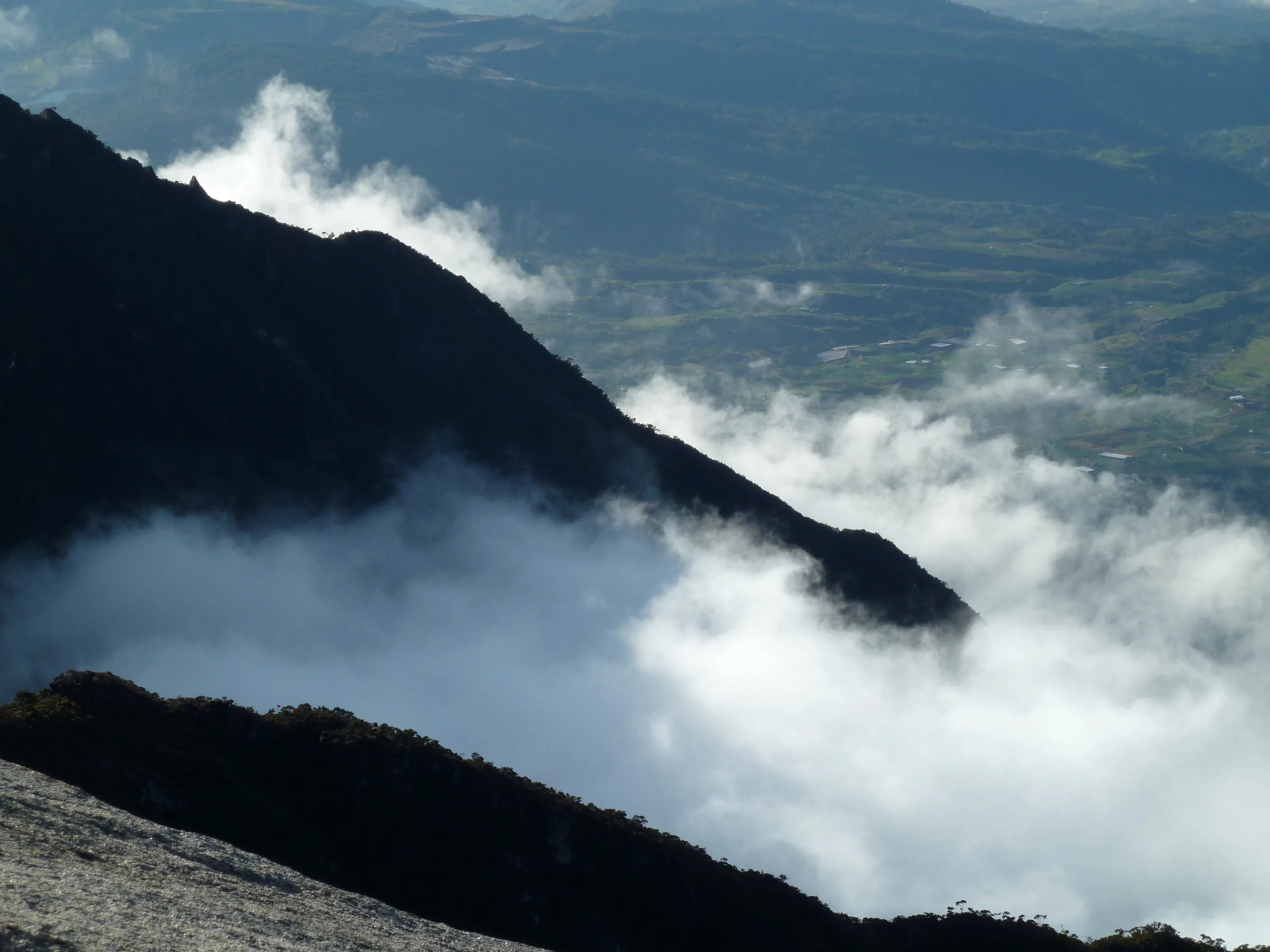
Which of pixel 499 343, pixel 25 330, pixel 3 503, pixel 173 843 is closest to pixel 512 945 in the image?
pixel 173 843

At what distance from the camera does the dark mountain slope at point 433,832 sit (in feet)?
140

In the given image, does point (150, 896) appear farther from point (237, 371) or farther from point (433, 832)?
point (237, 371)

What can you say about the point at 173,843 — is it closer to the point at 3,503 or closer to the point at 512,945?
the point at 512,945

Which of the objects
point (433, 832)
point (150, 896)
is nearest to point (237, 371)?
point (433, 832)

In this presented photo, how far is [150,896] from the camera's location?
31.9m

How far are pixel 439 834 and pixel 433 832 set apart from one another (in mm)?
205

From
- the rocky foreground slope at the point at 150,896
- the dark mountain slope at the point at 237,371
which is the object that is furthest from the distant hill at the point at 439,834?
the dark mountain slope at the point at 237,371

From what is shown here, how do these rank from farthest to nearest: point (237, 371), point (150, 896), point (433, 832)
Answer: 1. point (237, 371)
2. point (433, 832)
3. point (150, 896)

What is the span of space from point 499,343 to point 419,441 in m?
11.6

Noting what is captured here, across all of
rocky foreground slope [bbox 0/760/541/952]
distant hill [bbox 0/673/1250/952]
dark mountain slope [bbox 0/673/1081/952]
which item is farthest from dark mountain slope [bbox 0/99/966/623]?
rocky foreground slope [bbox 0/760/541/952]

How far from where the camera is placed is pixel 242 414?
78.2 meters

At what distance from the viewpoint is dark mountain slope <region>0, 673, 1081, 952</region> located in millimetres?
42562

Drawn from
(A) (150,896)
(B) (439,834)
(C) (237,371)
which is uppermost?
(C) (237,371)

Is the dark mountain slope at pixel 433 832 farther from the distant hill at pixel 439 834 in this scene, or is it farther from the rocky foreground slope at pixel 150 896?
→ the rocky foreground slope at pixel 150 896
